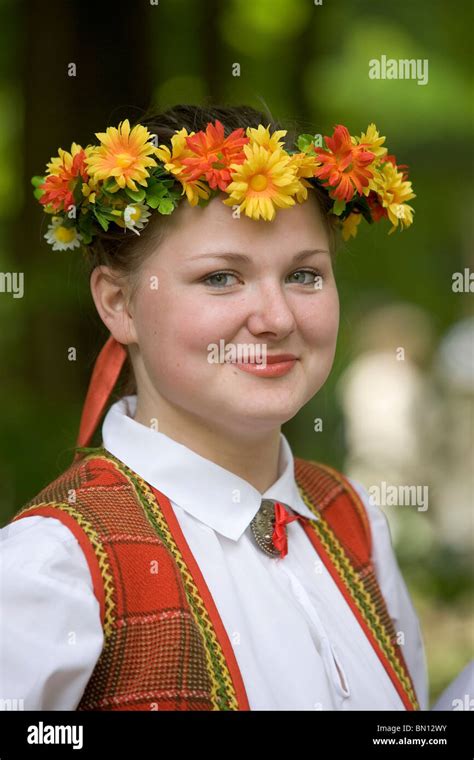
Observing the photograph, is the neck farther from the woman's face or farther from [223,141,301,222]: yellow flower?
[223,141,301,222]: yellow flower

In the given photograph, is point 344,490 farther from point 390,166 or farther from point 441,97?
point 441,97

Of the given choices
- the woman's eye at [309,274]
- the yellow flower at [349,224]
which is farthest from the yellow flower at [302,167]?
the yellow flower at [349,224]

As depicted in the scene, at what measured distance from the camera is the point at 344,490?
6.83 ft

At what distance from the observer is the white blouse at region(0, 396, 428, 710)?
4.61ft

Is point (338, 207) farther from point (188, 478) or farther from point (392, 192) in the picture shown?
point (188, 478)

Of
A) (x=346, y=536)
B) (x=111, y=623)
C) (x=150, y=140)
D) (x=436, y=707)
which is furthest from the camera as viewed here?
(x=346, y=536)

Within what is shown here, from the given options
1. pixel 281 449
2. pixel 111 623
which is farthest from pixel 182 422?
pixel 111 623

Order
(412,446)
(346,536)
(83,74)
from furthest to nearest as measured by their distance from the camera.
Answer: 1. (412,446)
2. (83,74)
3. (346,536)

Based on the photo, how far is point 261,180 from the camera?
5.33 feet

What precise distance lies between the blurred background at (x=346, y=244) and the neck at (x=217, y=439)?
27.6 inches

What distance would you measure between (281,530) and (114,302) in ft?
1.70

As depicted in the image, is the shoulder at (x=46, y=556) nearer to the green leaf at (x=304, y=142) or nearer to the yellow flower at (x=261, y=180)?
the yellow flower at (x=261, y=180)

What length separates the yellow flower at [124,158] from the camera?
164 centimetres
